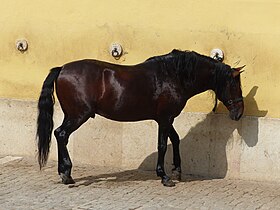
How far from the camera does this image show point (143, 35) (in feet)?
31.0

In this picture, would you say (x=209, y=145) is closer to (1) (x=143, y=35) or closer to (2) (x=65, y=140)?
(1) (x=143, y=35)

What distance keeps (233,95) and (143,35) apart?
160 cm

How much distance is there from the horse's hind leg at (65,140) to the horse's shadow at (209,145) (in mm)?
391

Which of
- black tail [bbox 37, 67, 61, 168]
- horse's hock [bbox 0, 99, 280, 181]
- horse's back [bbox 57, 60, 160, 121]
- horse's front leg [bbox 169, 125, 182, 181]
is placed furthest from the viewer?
horse's hock [bbox 0, 99, 280, 181]

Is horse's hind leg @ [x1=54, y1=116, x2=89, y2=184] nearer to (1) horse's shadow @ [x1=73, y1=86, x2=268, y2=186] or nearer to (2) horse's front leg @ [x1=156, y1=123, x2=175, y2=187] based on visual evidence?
(1) horse's shadow @ [x1=73, y1=86, x2=268, y2=186]

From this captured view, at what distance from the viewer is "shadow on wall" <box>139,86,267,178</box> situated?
9.05 m

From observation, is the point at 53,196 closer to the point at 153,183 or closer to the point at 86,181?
the point at 86,181

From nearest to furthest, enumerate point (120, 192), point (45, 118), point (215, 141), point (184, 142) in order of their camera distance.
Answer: point (120, 192) < point (45, 118) < point (215, 141) < point (184, 142)

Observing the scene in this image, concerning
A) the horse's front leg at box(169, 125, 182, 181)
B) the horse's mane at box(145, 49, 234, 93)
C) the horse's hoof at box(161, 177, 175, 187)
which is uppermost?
the horse's mane at box(145, 49, 234, 93)

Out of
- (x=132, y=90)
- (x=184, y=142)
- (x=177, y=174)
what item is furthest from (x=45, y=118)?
(x=184, y=142)

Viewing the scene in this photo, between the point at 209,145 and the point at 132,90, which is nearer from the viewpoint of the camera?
the point at 132,90

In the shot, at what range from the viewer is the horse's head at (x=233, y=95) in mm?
8539

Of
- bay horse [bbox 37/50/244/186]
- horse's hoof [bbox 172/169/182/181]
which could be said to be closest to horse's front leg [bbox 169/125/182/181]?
horse's hoof [bbox 172/169/182/181]

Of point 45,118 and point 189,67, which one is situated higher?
point 189,67
